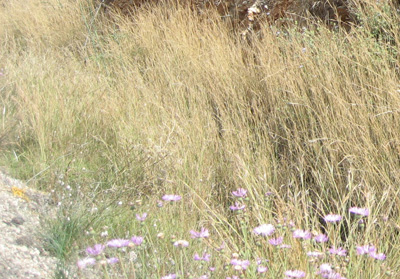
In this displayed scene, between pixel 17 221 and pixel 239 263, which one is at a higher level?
pixel 239 263

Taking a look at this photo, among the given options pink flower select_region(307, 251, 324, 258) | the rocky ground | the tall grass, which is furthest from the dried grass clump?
pink flower select_region(307, 251, 324, 258)

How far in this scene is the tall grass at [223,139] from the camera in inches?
87.0

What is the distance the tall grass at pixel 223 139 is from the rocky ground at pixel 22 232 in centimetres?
11

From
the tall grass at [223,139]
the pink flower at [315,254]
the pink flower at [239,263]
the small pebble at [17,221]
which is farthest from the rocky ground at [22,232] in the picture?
the pink flower at [315,254]

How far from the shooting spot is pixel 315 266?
1609 millimetres

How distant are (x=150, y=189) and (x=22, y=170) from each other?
2.85 ft

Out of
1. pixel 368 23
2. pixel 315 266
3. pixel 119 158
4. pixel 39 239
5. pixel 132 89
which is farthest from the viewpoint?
pixel 132 89

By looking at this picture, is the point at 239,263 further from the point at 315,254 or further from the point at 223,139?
the point at 223,139

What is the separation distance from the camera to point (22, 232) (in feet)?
7.39

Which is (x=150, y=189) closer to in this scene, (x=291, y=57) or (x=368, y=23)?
(x=291, y=57)

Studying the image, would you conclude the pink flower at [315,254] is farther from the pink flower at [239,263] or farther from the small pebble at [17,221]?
the small pebble at [17,221]

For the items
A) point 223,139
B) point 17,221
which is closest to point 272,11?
point 223,139

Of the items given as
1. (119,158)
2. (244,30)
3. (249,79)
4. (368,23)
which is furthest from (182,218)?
(244,30)

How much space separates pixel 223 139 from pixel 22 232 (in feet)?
4.69
